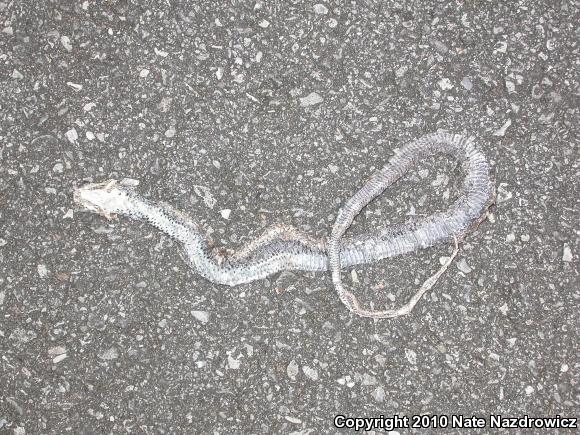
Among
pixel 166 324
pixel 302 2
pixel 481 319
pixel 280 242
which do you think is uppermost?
pixel 302 2

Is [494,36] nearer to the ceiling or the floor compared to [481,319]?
nearer to the ceiling

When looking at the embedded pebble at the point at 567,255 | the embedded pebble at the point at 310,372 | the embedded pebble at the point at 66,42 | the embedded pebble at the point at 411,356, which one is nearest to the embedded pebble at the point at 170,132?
the embedded pebble at the point at 66,42

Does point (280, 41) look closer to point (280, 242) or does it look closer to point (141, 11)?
point (141, 11)

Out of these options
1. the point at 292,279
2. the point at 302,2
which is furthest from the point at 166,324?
the point at 302,2

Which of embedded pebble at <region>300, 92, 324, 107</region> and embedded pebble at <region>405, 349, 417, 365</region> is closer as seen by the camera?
embedded pebble at <region>405, 349, 417, 365</region>

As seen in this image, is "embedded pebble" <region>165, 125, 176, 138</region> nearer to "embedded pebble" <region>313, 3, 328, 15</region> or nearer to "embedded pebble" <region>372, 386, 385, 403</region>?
"embedded pebble" <region>313, 3, 328, 15</region>

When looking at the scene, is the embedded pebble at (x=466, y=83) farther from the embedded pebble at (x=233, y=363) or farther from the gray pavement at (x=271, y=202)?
the embedded pebble at (x=233, y=363)

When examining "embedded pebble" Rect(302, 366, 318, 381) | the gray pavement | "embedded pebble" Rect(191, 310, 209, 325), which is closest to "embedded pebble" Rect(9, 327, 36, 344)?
the gray pavement

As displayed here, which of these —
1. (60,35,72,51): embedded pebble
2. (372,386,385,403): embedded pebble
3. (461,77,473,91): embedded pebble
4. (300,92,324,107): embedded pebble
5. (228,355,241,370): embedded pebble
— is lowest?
(372,386,385,403): embedded pebble
